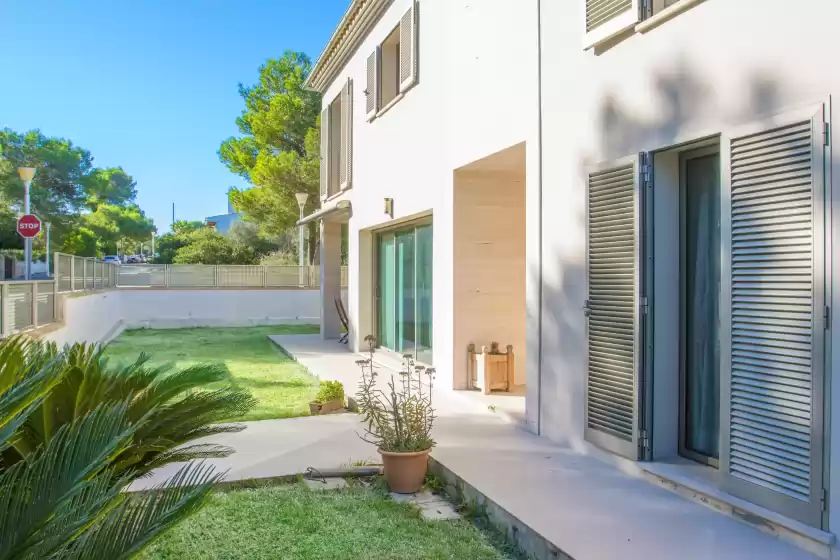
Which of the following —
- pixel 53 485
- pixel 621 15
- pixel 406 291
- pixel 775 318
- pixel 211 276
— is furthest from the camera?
pixel 211 276

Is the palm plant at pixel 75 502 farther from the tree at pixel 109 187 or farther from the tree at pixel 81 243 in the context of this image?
the tree at pixel 109 187

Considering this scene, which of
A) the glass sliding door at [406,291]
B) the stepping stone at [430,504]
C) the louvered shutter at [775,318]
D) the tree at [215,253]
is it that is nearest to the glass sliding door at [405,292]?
the glass sliding door at [406,291]

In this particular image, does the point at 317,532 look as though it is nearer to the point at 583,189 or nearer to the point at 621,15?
the point at 583,189

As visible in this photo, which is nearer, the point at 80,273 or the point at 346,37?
the point at 346,37

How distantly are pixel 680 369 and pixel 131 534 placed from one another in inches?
157

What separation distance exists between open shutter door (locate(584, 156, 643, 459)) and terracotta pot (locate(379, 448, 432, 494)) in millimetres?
1368

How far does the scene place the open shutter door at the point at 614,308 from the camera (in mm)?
4910

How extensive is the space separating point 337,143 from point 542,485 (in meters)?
12.1

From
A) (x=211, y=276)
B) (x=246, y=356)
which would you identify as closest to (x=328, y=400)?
(x=246, y=356)

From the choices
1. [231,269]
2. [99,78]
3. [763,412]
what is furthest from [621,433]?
[99,78]

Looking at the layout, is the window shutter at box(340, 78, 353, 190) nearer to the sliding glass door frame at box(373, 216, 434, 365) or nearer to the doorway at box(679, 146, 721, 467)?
the sliding glass door frame at box(373, 216, 434, 365)

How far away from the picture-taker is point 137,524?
2.12m

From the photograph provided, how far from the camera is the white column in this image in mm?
16062

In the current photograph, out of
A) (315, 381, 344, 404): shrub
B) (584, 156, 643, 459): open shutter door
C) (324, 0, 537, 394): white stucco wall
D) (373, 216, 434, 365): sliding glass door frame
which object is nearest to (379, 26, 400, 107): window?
(324, 0, 537, 394): white stucco wall
